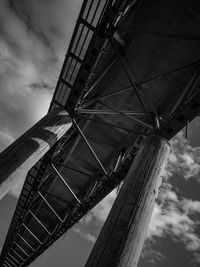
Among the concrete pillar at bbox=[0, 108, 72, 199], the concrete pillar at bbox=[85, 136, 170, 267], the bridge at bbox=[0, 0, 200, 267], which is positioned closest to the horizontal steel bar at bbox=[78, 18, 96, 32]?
the bridge at bbox=[0, 0, 200, 267]

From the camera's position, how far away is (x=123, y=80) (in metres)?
6.10

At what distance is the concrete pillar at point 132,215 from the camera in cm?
259

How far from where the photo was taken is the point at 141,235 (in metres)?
2.81

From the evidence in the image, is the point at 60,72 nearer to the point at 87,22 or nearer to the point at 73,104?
the point at 73,104

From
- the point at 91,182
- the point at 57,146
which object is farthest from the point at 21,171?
the point at 91,182

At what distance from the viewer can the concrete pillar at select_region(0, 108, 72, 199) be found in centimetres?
411

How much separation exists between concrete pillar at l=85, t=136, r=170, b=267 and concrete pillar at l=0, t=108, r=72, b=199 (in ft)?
7.06

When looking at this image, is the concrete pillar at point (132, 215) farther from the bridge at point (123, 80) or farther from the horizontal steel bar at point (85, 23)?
the horizontal steel bar at point (85, 23)

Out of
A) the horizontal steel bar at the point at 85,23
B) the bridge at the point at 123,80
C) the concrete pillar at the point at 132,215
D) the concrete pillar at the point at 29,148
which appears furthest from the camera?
the horizontal steel bar at the point at 85,23

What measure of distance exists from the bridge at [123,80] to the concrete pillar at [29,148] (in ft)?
0.51

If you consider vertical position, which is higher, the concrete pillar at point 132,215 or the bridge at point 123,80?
the bridge at point 123,80

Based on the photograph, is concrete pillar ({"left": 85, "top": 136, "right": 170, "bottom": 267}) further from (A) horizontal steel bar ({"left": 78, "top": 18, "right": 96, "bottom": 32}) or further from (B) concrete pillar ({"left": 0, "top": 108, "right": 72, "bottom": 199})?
(A) horizontal steel bar ({"left": 78, "top": 18, "right": 96, "bottom": 32})

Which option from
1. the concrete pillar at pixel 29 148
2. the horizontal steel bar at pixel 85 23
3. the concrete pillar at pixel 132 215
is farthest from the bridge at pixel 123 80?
the concrete pillar at pixel 132 215

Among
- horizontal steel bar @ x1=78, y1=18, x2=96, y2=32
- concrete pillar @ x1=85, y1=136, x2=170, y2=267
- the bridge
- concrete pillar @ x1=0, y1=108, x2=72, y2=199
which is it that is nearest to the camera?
concrete pillar @ x1=85, y1=136, x2=170, y2=267
